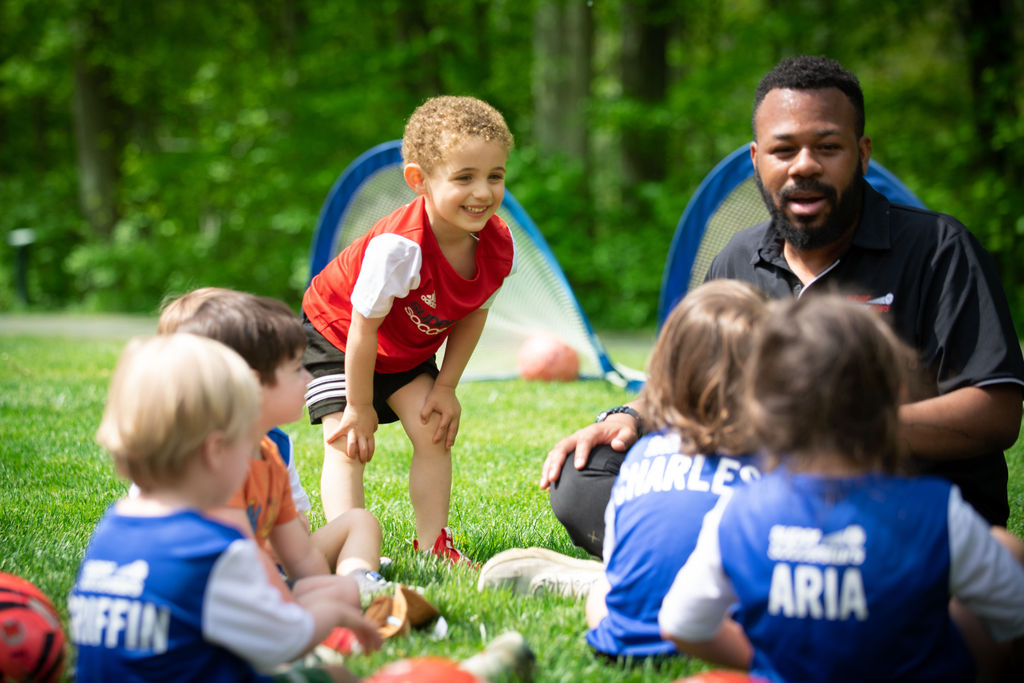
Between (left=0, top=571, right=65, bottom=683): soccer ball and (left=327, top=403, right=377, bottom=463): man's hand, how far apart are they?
1233 millimetres

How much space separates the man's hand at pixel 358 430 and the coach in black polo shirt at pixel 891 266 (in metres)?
1.39

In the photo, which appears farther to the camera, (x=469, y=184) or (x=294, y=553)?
(x=469, y=184)

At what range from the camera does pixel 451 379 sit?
3.65 meters

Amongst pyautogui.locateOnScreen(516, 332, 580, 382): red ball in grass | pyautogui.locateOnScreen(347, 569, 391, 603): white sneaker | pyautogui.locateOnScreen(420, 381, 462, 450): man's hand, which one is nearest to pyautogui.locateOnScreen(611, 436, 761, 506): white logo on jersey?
pyautogui.locateOnScreen(347, 569, 391, 603): white sneaker

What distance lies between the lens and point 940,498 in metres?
1.92

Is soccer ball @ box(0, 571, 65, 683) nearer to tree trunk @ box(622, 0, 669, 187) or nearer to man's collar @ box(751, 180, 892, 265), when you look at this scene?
man's collar @ box(751, 180, 892, 265)

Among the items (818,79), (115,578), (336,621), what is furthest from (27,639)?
(818,79)

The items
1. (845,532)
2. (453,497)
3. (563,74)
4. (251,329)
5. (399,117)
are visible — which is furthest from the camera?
(399,117)

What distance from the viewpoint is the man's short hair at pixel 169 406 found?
6.52ft

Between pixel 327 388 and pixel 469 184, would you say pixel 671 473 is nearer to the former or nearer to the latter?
pixel 469 184

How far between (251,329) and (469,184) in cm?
115

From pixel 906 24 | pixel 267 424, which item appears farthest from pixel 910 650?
pixel 906 24

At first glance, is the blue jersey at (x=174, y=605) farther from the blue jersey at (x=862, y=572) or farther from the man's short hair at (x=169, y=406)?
the blue jersey at (x=862, y=572)

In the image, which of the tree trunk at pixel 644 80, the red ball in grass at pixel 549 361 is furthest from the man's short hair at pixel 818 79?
the tree trunk at pixel 644 80
